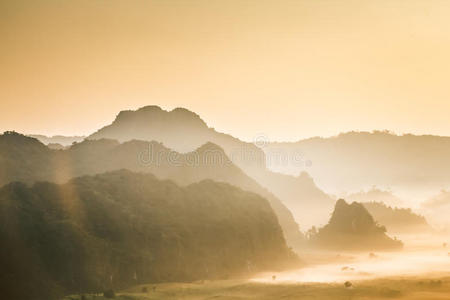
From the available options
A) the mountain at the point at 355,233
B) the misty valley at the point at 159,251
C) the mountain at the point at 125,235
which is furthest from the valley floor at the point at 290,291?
the mountain at the point at 355,233

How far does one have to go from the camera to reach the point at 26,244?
328 feet

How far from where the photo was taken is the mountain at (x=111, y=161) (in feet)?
513

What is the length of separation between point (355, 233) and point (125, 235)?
310 feet

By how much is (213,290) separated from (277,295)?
11350 mm

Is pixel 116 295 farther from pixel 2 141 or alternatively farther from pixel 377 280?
pixel 2 141

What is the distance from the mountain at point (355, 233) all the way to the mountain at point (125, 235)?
50.0 metres

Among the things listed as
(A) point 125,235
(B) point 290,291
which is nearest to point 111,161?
(A) point 125,235

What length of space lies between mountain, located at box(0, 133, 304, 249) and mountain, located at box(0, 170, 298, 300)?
35.3 metres

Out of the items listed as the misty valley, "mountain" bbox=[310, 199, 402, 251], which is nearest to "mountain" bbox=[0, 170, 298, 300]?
the misty valley

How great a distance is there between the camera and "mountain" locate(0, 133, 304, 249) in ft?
513

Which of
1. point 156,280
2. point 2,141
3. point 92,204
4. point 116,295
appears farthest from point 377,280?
point 2,141

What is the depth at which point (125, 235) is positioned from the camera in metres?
107

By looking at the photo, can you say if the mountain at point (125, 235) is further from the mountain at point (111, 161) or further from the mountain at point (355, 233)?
the mountain at point (355, 233)

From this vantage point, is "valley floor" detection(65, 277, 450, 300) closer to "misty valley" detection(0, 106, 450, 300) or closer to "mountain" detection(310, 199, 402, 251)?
"misty valley" detection(0, 106, 450, 300)
